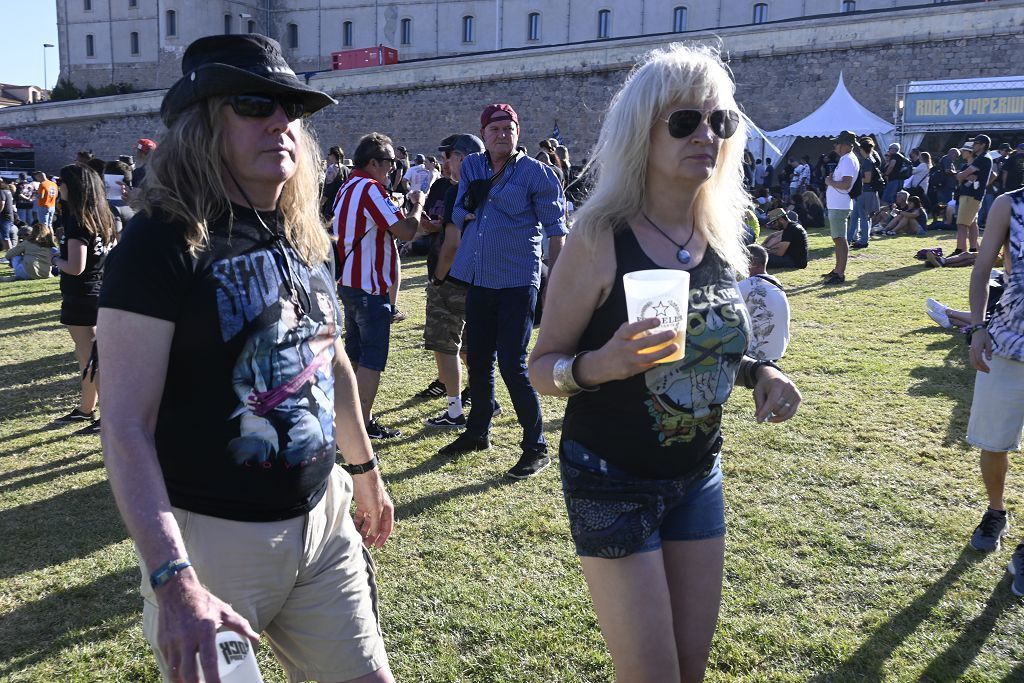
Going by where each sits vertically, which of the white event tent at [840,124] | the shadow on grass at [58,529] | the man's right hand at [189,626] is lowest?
the shadow on grass at [58,529]

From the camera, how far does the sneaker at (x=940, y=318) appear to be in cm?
827

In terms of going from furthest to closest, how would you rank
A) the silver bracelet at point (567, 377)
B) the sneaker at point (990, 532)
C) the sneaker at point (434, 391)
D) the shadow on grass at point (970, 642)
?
the sneaker at point (434, 391) < the sneaker at point (990, 532) < the shadow on grass at point (970, 642) < the silver bracelet at point (567, 377)

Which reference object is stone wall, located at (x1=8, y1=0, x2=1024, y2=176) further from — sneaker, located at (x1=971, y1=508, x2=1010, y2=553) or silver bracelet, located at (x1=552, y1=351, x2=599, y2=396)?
silver bracelet, located at (x1=552, y1=351, x2=599, y2=396)

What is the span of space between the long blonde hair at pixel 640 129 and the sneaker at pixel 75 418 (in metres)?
5.15

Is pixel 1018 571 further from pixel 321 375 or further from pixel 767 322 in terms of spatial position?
pixel 321 375

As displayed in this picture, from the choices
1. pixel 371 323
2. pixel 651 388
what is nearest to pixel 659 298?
pixel 651 388

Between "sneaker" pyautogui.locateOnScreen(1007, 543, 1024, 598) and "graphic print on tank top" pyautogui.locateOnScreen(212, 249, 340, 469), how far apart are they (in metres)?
3.07

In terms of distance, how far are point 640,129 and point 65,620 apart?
302 cm

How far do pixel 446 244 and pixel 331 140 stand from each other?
39048mm

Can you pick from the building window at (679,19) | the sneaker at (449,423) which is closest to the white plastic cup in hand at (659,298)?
the sneaker at (449,423)

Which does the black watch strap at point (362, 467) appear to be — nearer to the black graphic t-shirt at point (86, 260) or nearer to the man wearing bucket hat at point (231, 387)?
the man wearing bucket hat at point (231, 387)

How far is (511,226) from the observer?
4.95 meters

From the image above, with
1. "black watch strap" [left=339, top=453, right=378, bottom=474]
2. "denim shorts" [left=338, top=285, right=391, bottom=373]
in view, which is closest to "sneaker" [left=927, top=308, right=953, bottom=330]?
"denim shorts" [left=338, top=285, right=391, bottom=373]

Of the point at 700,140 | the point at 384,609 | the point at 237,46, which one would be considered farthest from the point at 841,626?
the point at 237,46
